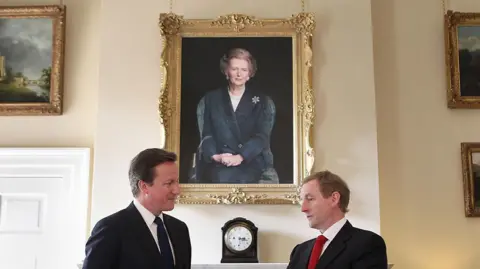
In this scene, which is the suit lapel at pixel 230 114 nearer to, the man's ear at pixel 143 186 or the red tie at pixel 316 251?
the red tie at pixel 316 251

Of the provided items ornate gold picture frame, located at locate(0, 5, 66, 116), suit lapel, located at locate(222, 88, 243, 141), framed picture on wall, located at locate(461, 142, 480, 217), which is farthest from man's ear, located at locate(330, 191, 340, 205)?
ornate gold picture frame, located at locate(0, 5, 66, 116)

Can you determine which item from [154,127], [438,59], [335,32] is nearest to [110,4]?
[154,127]

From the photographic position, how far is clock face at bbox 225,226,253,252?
13.2 feet

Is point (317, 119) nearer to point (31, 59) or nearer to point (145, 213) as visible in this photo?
point (145, 213)

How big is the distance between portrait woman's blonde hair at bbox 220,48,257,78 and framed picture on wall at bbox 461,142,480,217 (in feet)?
5.80

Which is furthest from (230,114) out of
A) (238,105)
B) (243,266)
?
(243,266)

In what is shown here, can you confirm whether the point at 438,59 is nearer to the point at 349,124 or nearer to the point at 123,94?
the point at 349,124

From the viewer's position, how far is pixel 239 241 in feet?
13.3

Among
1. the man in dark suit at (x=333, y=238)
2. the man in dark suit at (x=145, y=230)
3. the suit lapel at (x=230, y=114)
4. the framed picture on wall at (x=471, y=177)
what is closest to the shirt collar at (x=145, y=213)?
the man in dark suit at (x=145, y=230)

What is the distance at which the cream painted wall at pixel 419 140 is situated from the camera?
4484 millimetres

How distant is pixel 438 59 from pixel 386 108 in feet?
1.96

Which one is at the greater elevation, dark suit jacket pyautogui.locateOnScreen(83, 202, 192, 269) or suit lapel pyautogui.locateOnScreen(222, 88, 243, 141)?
suit lapel pyautogui.locateOnScreen(222, 88, 243, 141)

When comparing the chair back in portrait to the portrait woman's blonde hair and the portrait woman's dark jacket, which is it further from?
the portrait woman's blonde hair

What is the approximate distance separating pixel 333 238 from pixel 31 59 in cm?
325
